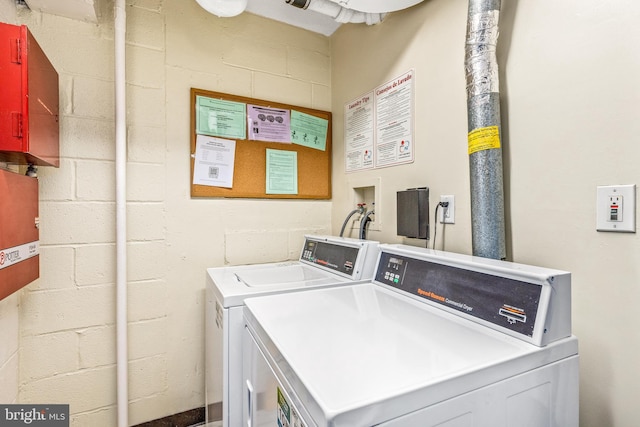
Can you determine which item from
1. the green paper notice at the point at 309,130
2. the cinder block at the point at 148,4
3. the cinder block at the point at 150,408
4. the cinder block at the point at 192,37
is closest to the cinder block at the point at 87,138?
the cinder block at the point at 192,37

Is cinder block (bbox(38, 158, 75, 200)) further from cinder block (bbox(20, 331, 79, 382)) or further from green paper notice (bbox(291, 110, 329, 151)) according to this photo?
green paper notice (bbox(291, 110, 329, 151))

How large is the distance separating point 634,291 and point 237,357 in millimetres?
1214

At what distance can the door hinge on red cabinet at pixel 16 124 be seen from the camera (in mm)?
1019

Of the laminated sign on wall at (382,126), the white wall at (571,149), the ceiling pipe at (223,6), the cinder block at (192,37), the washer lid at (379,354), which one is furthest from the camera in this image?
the cinder block at (192,37)

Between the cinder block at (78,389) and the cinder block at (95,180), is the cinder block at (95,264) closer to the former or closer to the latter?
the cinder block at (95,180)

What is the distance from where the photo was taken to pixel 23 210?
113cm

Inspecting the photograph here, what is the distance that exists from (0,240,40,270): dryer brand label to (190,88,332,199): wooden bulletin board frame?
2.31 feet

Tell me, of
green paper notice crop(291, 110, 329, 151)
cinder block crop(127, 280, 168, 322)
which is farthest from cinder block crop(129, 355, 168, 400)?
green paper notice crop(291, 110, 329, 151)

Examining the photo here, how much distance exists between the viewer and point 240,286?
1.27 m

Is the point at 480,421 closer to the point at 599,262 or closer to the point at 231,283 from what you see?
the point at 599,262

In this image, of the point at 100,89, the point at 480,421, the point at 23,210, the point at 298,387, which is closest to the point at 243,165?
the point at 100,89

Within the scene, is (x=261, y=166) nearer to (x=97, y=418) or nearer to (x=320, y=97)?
(x=320, y=97)

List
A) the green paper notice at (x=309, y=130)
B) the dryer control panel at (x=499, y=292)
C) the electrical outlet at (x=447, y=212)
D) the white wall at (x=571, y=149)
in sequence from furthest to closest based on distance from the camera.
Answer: the green paper notice at (x=309, y=130)
the electrical outlet at (x=447, y=212)
the white wall at (x=571, y=149)
the dryer control panel at (x=499, y=292)

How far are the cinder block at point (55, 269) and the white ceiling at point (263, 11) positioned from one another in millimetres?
1081
